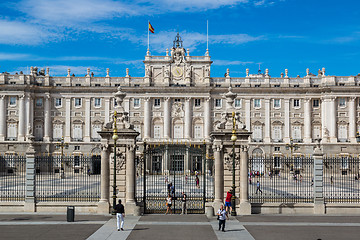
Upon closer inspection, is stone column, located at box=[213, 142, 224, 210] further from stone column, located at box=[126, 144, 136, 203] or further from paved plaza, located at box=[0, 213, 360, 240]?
stone column, located at box=[126, 144, 136, 203]

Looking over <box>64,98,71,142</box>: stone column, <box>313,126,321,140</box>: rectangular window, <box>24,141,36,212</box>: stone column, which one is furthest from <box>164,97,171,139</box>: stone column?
<box>24,141,36,212</box>: stone column

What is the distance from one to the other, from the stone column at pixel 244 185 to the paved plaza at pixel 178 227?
29.1 inches

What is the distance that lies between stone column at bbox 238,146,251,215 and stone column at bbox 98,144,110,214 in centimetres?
803

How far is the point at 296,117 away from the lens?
83.2 m

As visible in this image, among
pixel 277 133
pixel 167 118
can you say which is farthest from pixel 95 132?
pixel 277 133

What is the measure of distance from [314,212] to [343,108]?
58.3 metres

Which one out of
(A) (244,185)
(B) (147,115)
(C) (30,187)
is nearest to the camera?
(A) (244,185)

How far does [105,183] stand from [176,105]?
185ft

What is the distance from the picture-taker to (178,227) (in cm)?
2303

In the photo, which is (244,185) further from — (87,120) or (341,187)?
(87,120)

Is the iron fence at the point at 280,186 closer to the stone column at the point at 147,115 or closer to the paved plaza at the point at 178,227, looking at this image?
the paved plaza at the point at 178,227

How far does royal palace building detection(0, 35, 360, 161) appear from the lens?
8219 cm

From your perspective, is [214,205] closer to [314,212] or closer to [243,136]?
[243,136]

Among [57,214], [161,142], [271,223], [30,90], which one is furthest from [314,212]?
[30,90]
